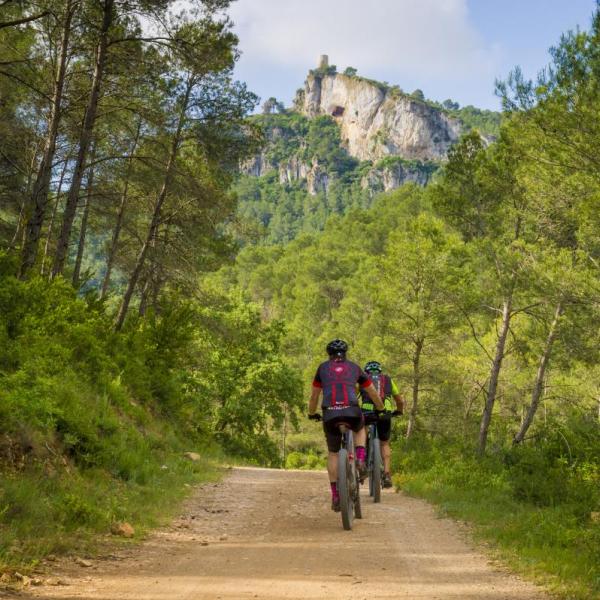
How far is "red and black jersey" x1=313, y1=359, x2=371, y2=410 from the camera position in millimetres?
7746

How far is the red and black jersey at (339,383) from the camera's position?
7.75 metres

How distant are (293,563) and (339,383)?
229 centimetres

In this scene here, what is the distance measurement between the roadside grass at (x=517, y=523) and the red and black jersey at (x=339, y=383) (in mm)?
2169

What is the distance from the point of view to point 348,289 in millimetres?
71938

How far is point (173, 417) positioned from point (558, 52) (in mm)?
12814

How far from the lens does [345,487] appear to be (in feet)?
24.8

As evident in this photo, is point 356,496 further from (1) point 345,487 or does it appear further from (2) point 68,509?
(2) point 68,509

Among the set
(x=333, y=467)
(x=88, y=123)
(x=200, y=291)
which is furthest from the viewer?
(x=200, y=291)

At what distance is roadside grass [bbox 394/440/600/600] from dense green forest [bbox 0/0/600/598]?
0.05 m

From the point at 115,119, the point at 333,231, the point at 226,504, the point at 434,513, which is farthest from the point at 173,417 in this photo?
the point at 333,231

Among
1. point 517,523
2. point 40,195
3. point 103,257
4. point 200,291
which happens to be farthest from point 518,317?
point 517,523

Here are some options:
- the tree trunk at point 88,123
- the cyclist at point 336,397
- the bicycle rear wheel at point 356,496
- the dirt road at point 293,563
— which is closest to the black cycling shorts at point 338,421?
the cyclist at point 336,397

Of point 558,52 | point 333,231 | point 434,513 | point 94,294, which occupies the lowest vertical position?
point 434,513

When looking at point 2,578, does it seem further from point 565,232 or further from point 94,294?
point 565,232
